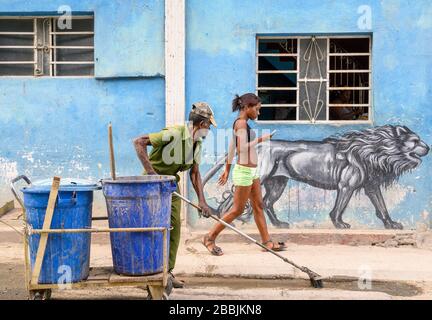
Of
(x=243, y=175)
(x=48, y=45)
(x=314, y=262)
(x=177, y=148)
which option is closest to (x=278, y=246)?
(x=314, y=262)

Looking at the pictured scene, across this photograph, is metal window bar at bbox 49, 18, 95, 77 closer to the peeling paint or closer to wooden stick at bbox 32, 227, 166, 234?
the peeling paint

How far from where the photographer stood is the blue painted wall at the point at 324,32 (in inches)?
301

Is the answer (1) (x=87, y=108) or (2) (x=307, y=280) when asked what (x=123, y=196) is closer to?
(2) (x=307, y=280)

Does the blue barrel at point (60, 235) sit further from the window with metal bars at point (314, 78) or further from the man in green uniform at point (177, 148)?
the window with metal bars at point (314, 78)

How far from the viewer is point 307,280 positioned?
5.98 meters

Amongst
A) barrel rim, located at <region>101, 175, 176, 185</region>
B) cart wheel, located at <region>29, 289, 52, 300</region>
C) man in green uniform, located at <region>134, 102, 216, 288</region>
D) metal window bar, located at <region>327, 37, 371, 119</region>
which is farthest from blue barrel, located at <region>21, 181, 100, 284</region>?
metal window bar, located at <region>327, 37, 371, 119</region>

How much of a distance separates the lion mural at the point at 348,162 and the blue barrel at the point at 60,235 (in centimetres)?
350

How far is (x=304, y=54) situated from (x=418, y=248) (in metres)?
2.74

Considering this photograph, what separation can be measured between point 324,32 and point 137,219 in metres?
4.26

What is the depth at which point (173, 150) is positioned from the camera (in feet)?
17.0

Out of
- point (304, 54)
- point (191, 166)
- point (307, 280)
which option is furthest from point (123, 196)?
point (304, 54)

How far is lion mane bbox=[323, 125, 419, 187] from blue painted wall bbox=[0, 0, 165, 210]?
2.31m

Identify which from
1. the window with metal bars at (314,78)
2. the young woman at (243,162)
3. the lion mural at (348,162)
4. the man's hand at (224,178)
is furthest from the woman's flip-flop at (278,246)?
the window with metal bars at (314,78)

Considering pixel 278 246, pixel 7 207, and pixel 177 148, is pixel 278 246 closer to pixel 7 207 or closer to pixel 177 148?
pixel 177 148
